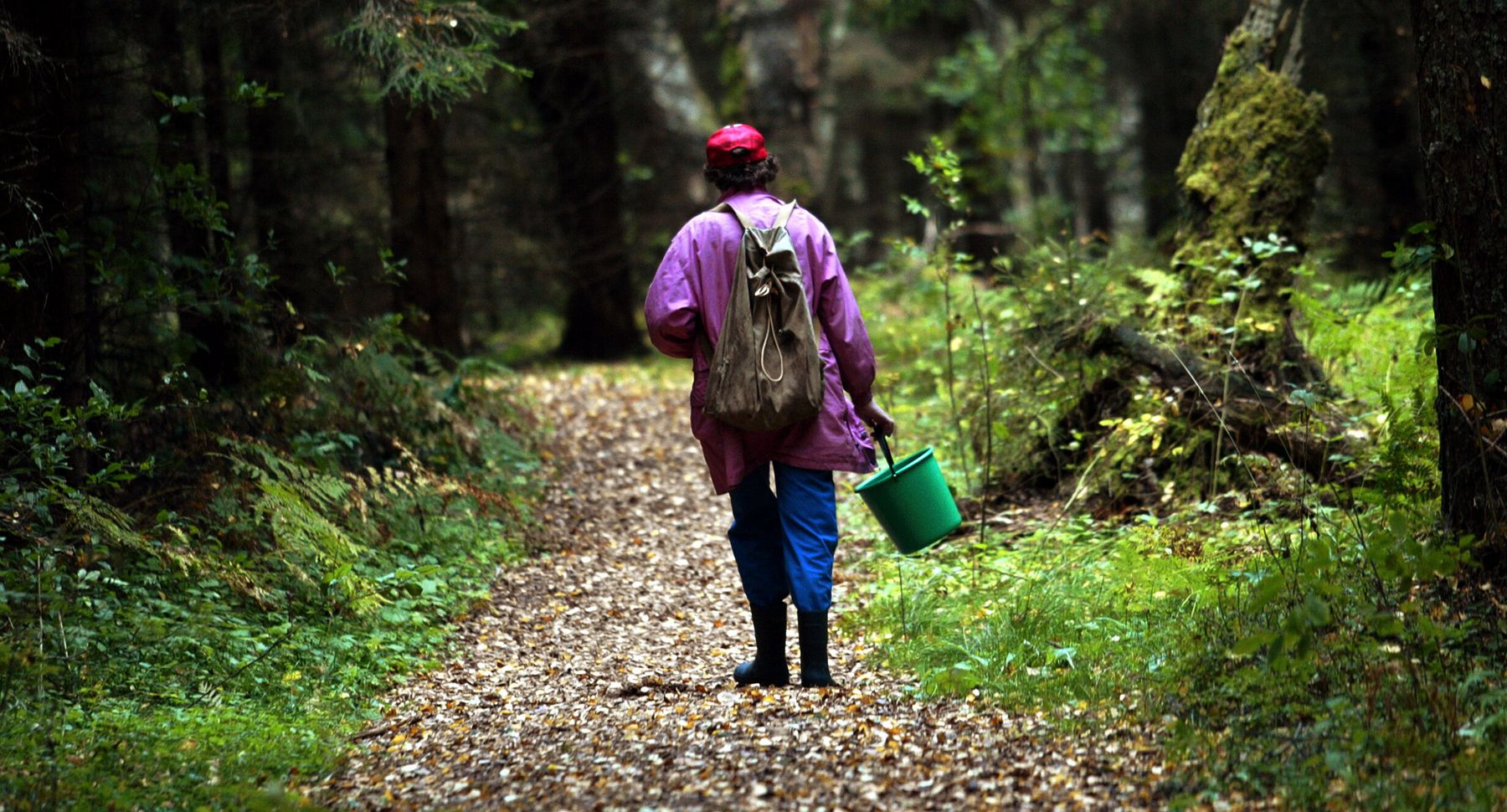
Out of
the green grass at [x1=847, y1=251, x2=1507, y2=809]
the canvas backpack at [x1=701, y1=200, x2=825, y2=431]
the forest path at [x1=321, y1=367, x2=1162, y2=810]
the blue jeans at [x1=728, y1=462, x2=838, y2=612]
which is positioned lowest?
the forest path at [x1=321, y1=367, x2=1162, y2=810]

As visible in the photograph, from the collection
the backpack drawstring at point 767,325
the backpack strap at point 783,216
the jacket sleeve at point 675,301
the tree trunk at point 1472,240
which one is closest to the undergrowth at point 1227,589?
the tree trunk at point 1472,240

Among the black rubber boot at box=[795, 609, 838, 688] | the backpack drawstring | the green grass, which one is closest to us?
the green grass

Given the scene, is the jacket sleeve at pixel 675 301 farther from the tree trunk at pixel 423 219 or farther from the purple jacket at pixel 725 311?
the tree trunk at pixel 423 219

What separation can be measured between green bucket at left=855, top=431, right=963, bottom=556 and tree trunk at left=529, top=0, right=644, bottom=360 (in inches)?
350

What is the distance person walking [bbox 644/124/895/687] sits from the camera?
4.46 meters

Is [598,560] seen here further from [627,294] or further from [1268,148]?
[627,294]

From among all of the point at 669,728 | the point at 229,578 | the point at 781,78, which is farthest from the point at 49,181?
the point at 781,78

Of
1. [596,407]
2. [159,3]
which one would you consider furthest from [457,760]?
[596,407]

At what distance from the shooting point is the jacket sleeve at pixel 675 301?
444 centimetres

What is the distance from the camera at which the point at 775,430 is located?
4449 millimetres

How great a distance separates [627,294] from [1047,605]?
31.9 feet

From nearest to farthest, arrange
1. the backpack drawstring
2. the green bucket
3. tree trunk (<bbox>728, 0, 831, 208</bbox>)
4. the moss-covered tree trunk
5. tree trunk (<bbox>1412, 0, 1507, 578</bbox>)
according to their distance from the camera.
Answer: tree trunk (<bbox>1412, 0, 1507, 578</bbox>) → the backpack drawstring → the green bucket → the moss-covered tree trunk → tree trunk (<bbox>728, 0, 831, 208</bbox>)

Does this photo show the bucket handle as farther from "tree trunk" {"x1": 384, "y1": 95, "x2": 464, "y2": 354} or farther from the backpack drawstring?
"tree trunk" {"x1": 384, "y1": 95, "x2": 464, "y2": 354}

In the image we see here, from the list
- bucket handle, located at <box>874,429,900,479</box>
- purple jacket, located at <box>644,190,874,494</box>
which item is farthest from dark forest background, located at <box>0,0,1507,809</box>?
purple jacket, located at <box>644,190,874,494</box>
